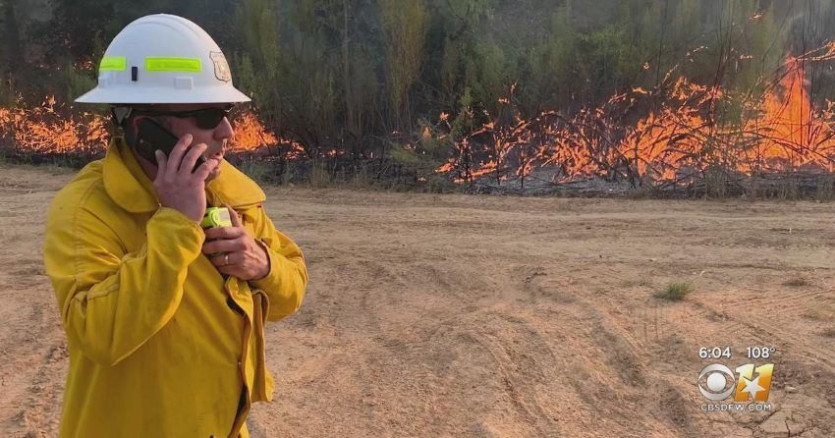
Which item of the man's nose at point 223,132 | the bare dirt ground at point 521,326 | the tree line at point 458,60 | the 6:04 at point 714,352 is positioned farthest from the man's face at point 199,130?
the tree line at point 458,60

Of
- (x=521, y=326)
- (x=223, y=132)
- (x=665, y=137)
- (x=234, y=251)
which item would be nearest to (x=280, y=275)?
(x=234, y=251)

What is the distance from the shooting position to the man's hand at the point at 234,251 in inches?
61.4

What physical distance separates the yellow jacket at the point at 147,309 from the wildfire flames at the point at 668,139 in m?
8.55

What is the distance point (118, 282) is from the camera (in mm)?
1415

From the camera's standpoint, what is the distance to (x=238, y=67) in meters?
11.2

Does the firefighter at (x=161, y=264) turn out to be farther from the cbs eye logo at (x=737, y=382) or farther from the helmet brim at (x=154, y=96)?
the cbs eye logo at (x=737, y=382)

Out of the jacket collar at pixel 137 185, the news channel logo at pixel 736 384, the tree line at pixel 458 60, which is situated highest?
the tree line at pixel 458 60

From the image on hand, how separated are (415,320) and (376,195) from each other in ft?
14.7

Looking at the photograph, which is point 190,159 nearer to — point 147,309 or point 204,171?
point 204,171

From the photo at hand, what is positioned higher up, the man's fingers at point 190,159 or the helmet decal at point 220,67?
the helmet decal at point 220,67

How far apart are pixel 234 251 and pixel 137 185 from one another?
267 mm

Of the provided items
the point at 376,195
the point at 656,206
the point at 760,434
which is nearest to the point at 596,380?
the point at 760,434

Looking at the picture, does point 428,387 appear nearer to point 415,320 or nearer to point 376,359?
point 376,359

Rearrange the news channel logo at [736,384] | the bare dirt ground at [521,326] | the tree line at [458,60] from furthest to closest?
the tree line at [458,60]
the news channel logo at [736,384]
the bare dirt ground at [521,326]
